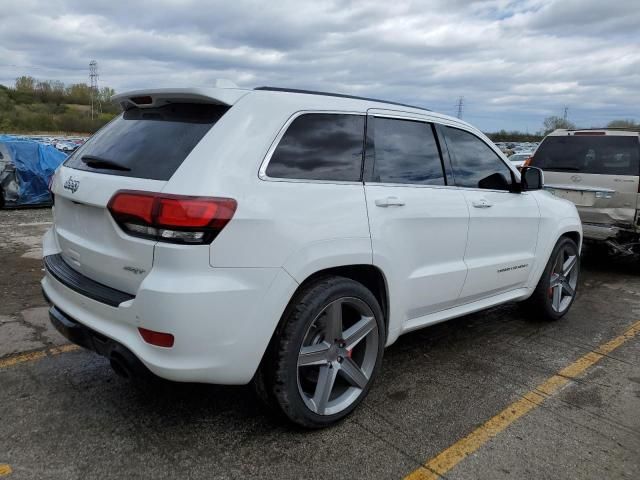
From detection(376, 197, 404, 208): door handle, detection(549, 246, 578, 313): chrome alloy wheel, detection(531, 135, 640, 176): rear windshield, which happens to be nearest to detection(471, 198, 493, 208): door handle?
detection(376, 197, 404, 208): door handle

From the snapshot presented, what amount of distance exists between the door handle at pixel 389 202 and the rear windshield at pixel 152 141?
1.00 meters

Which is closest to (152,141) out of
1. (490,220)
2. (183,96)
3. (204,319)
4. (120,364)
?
(183,96)

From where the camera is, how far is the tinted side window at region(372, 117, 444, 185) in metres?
3.29

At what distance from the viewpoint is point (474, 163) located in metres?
4.04

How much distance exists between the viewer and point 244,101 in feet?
8.92

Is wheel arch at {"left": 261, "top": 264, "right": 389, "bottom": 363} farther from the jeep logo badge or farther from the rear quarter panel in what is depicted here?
the rear quarter panel

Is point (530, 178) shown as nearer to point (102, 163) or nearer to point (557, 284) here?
point (557, 284)

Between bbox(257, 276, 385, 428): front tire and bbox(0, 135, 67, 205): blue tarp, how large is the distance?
40.6ft

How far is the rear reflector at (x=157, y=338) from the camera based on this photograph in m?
2.40

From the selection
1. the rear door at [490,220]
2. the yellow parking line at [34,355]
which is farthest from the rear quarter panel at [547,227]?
the yellow parking line at [34,355]

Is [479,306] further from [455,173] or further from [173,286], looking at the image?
[173,286]

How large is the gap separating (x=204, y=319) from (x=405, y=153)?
5.72ft

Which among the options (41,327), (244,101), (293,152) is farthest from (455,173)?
(41,327)


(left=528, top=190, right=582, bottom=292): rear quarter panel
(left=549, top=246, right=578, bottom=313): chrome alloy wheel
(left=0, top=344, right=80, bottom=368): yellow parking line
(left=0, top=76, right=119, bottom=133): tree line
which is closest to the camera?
(left=0, top=344, right=80, bottom=368): yellow parking line
